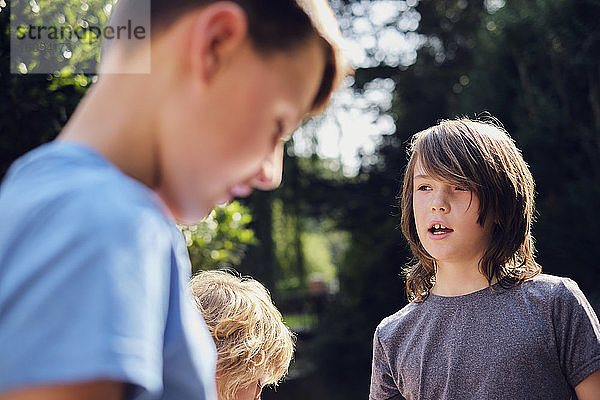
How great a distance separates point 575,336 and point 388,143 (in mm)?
9534

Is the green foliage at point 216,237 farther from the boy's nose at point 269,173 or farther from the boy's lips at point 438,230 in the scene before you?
the boy's nose at point 269,173

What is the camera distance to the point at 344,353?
9773mm

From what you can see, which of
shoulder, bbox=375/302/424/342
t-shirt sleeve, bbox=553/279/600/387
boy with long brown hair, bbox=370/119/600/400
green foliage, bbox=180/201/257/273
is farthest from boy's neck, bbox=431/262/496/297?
green foliage, bbox=180/201/257/273

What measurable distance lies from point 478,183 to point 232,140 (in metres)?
1.63

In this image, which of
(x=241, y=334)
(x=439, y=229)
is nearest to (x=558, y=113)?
(x=439, y=229)

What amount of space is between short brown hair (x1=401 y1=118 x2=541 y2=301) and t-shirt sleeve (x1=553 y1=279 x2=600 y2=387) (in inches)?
7.8

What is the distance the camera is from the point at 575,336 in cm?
200

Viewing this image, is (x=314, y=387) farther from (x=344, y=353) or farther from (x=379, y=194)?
(x=379, y=194)

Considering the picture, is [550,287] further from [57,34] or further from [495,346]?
[57,34]

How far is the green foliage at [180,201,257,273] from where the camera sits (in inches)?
166

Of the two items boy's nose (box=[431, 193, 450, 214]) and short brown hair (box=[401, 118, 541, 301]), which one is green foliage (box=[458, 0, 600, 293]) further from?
boy's nose (box=[431, 193, 450, 214])

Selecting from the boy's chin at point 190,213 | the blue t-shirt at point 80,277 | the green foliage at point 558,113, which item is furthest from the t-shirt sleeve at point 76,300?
the green foliage at point 558,113

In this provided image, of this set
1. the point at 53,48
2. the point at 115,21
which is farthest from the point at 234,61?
the point at 53,48

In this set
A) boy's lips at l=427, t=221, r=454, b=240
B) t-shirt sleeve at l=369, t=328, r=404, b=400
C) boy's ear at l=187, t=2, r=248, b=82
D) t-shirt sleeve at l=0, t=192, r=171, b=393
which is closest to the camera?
t-shirt sleeve at l=0, t=192, r=171, b=393
